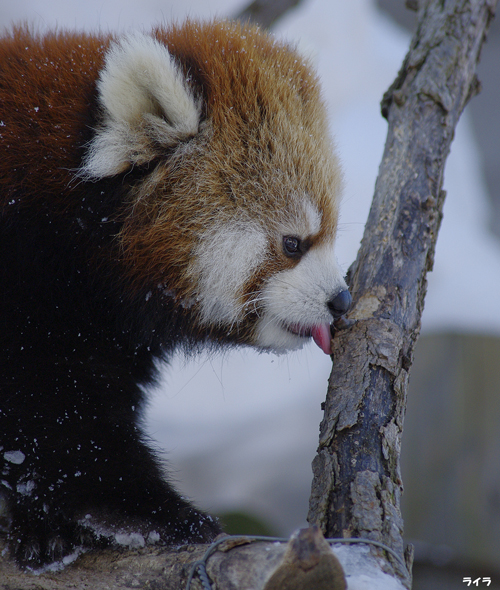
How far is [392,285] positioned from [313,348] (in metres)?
2.21

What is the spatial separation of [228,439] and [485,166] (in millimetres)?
5462

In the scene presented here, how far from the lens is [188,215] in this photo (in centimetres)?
163

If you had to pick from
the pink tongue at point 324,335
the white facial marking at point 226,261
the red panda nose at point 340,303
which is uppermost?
the white facial marking at point 226,261

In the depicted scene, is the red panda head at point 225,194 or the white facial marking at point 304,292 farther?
the white facial marking at point 304,292

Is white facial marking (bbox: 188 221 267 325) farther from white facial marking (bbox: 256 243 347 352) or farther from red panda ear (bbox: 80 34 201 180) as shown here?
red panda ear (bbox: 80 34 201 180)

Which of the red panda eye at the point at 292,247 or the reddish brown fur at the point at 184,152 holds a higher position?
the reddish brown fur at the point at 184,152

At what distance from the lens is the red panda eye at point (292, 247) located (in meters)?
1.70

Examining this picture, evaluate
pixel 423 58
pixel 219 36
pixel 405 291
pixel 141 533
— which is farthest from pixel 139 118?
pixel 423 58

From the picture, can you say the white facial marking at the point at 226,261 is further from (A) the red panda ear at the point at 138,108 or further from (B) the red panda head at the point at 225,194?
(A) the red panda ear at the point at 138,108

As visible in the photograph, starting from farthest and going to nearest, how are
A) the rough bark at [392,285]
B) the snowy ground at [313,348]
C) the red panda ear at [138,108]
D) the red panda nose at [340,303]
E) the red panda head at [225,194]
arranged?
the snowy ground at [313,348]
the red panda nose at [340,303]
the red panda head at [225,194]
the red panda ear at [138,108]
the rough bark at [392,285]

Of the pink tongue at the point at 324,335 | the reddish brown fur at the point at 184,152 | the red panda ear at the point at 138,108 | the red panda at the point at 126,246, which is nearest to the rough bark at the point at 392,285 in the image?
the pink tongue at the point at 324,335

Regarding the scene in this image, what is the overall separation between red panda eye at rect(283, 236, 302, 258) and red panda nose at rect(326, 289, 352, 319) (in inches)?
7.2

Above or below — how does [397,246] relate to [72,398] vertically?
above

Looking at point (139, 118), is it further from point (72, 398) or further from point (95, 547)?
point (95, 547)
